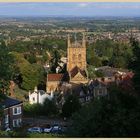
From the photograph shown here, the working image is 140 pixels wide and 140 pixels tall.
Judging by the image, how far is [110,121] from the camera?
6.68m

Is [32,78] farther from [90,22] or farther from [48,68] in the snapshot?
[90,22]

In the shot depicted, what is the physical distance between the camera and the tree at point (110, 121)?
6648 mm

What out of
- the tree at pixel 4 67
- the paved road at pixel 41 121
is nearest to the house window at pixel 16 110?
the paved road at pixel 41 121

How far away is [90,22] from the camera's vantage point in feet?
252

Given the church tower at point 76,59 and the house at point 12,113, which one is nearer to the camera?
the house at point 12,113

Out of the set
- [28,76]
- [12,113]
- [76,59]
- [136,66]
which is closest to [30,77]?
[28,76]

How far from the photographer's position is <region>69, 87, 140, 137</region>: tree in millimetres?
6648

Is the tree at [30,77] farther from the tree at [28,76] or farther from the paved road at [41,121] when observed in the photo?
the paved road at [41,121]

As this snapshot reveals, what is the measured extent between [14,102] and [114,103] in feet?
25.0

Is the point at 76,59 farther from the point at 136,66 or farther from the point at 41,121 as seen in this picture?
the point at 136,66

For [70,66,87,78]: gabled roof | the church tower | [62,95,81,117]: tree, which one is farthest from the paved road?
the church tower

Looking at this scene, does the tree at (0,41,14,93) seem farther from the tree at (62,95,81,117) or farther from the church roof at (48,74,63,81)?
the church roof at (48,74,63,81)

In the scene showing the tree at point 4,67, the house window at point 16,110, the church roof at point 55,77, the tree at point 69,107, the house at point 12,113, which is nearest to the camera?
the tree at point 4,67

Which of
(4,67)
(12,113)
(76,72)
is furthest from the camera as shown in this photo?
(76,72)
